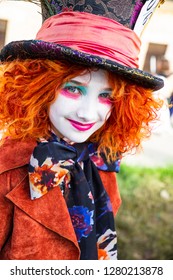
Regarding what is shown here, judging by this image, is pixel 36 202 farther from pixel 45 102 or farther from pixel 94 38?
pixel 94 38

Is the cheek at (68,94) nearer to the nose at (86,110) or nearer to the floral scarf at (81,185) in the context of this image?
the nose at (86,110)

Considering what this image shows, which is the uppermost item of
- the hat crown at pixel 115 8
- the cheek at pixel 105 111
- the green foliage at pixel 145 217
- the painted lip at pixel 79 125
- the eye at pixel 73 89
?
the hat crown at pixel 115 8

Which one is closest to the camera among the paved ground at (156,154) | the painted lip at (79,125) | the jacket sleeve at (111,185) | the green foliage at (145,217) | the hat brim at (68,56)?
the hat brim at (68,56)

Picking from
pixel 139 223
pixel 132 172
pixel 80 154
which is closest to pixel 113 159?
pixel 80 154

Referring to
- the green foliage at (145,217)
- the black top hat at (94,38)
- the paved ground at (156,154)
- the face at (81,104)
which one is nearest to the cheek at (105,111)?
the face at (81,104)

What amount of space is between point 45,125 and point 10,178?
180 millimetres

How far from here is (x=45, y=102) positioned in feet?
4.52

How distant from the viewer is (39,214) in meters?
1.38

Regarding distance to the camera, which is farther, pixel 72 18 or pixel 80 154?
pixel 80 154

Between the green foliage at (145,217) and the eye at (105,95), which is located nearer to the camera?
the eye at (105,95)

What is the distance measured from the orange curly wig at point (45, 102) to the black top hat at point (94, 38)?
0.11 feet

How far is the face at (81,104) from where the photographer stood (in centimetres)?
132

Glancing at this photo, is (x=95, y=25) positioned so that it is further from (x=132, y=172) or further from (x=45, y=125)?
(x=132, y=172)
